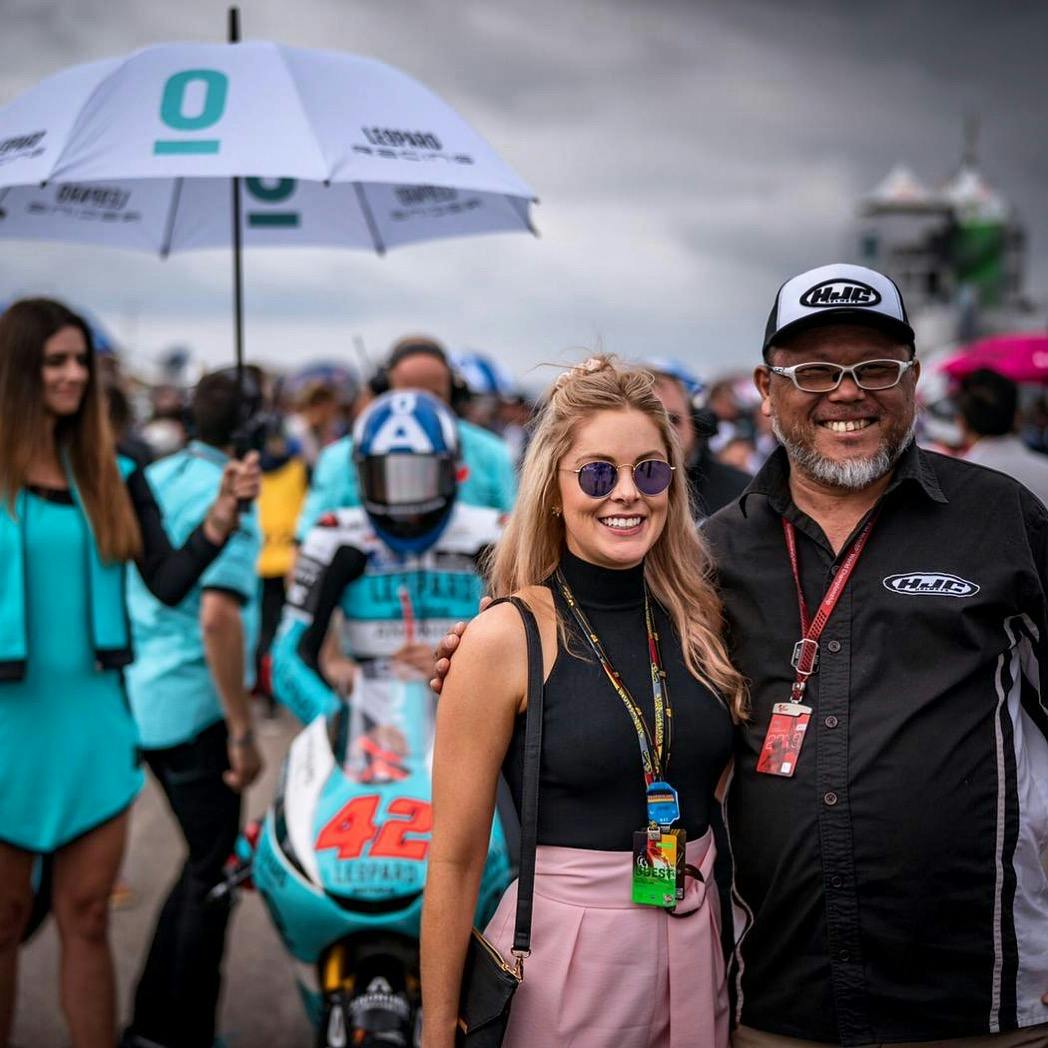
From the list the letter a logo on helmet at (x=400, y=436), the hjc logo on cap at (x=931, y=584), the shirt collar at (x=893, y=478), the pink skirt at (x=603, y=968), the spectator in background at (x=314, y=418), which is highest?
the spectator in background at (x=314, y=418)

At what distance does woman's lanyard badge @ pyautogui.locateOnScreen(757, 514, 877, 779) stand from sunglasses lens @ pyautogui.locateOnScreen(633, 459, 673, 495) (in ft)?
1.22

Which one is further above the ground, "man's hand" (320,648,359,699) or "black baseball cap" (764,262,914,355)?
"black baseball cap" (764,262,914,355)

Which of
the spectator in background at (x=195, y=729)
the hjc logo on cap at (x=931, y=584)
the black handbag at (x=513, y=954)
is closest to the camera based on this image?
the black handbag at (x=513, y=954)

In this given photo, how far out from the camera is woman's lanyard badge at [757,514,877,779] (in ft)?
7.59

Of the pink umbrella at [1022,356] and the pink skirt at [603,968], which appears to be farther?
the pink umbrella at [1022,356]

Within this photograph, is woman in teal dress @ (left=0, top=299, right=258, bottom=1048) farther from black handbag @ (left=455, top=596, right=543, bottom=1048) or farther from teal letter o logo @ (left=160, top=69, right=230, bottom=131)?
black handbag @ (left=455, top=596, right=543, bottom=1048)

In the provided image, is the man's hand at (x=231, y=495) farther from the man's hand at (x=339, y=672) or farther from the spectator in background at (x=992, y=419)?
the spectator in background at (x=992, y=419)

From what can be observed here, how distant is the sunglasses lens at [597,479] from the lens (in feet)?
7.72

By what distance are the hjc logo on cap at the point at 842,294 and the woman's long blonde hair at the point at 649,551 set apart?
0.38 metres

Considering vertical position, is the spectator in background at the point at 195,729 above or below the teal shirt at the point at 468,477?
below

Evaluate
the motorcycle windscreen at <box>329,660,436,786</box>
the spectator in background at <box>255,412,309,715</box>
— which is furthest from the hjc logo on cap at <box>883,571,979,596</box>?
the spectator in background at <box>255,412,309,715</box>

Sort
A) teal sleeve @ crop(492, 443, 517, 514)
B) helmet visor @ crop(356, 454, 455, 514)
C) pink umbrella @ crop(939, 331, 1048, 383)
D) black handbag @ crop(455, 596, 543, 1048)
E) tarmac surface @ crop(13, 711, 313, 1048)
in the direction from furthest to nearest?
pink umbrella @ crop(939, 331, 1048, 383) < teal sleeve @ crop(492, 443, 517, 514) < tarmac surface @ crop(13, 711, 313, 1048) < helmet visor @ crop(356, 454, 455, 514) < black handbag @ crop(455, 596, 543, 1048)

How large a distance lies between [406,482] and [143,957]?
266 centimetres

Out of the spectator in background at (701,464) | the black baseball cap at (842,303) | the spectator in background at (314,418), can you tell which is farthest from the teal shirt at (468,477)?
the spectator in background at (314,418)
